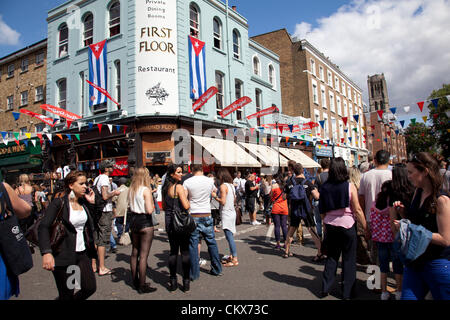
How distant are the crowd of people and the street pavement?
0.20m

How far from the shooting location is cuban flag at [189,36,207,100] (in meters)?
15.0

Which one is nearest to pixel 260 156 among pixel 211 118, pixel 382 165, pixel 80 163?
pixel 211 118

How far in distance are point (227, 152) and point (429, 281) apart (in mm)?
13975

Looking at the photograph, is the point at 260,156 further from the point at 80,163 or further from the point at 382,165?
the point at 382,165

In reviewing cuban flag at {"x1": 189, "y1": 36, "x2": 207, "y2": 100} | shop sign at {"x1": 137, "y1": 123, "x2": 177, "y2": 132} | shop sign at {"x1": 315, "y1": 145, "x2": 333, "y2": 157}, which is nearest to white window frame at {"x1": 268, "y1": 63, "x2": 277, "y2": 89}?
shop sign at {"x1": 315, "y1": 145, "x2": 333, "y2": 157}

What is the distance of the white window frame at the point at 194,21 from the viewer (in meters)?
Answer: 16.0

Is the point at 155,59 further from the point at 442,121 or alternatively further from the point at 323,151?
the point at 442,121

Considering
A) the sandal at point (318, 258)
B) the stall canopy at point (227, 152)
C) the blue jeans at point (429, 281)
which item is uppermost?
the stall canopy at point (227, 152)

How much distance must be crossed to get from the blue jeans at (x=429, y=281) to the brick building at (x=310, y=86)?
75.5 ft

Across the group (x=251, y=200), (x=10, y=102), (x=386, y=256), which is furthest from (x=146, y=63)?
(x=10, y=102)

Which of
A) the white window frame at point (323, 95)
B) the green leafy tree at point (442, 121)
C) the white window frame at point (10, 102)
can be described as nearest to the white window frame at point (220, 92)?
the white window frame at point (323, 95)

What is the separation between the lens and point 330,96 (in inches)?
1182

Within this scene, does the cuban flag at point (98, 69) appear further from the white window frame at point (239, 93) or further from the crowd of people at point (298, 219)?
the crowd of people at point (298, 219)

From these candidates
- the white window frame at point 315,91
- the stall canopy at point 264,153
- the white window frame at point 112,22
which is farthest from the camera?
the white window frame at point 315,91
